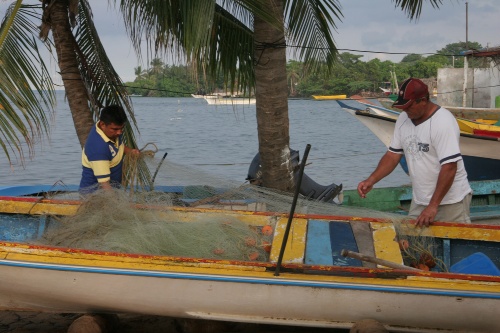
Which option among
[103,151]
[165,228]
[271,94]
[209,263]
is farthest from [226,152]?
[209,263]

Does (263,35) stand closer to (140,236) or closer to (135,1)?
(135,1)

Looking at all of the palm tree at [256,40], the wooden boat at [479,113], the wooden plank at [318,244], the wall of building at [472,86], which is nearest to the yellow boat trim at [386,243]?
the wooden plank at [318,244]

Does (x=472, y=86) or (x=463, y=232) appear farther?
(x=472, y=86)

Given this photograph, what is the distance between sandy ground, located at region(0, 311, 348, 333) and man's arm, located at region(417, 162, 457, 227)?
3.92 ft

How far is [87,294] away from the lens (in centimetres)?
526

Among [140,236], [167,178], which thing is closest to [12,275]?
[140,236]

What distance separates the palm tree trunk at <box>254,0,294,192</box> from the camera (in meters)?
7.71

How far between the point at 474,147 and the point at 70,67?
797cm

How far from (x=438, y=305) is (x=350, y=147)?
2623cm

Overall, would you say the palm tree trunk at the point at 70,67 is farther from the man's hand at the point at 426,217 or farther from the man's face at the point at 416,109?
the man's hand at the point at 426,217

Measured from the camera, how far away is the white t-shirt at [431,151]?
18.1ft

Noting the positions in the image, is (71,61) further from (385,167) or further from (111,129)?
(385,167)

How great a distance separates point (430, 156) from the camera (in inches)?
224

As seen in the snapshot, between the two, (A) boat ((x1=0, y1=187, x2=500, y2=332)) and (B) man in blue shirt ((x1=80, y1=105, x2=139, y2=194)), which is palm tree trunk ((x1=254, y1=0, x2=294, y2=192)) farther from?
(A) boat ((x1=0, y1=187, x2=500, y2=332))
